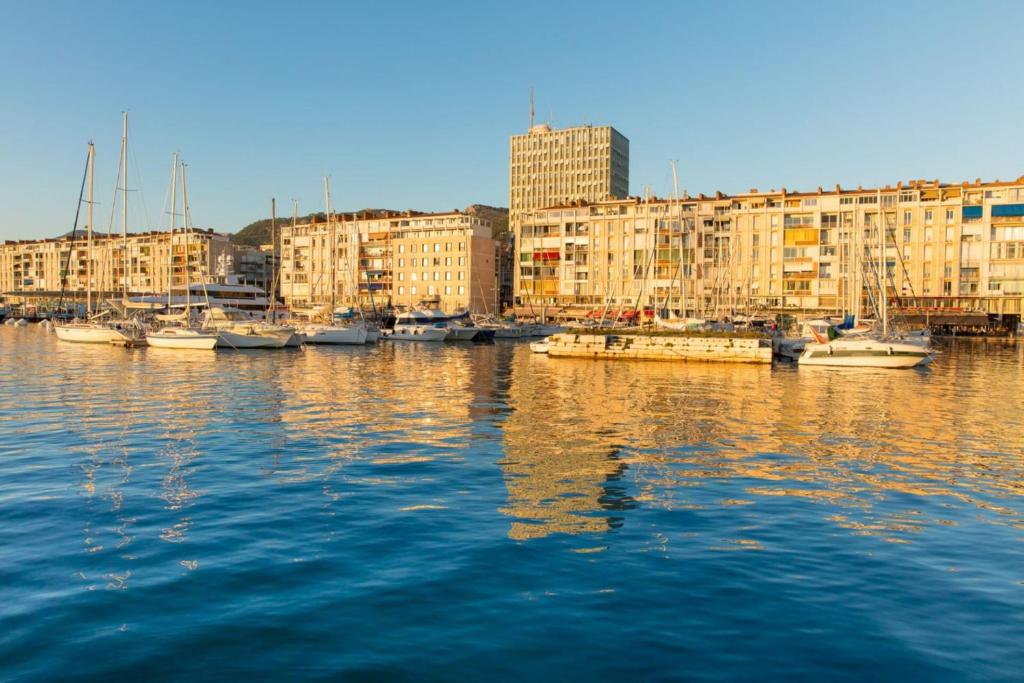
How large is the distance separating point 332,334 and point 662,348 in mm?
32641

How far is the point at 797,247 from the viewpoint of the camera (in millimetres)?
114250

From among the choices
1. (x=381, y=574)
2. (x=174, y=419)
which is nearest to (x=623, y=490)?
(x=381, y=574)

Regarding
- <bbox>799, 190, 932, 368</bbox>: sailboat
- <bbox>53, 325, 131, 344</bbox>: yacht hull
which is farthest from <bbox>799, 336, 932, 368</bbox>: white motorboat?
<bbox>53, 325, 131, 344</bbox>: yacht hull

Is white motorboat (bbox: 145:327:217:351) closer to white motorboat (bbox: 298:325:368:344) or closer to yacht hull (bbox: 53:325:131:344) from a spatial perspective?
yacht hull (bbox: 53:325:131:344)

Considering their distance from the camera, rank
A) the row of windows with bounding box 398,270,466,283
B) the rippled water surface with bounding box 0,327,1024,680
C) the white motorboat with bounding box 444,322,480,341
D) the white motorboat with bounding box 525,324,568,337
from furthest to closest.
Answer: the row of windows with bounding box 398,270,466,283 < the white motorboat with bounding box 525,324,568,337 < the white motorboat with bounding box 444,322,480,341 < the rippled water surface with bounding box 0,327,1024,680

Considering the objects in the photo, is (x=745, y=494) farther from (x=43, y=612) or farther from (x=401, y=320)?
(x=401, y=320)

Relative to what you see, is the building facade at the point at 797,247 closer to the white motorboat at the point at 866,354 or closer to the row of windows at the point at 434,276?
the row of windows at the point at 434,276

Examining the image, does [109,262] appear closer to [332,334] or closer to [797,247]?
[332,334]

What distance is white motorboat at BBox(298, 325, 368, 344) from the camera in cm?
7369

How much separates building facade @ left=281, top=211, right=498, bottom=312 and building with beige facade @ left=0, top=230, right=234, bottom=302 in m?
17.4

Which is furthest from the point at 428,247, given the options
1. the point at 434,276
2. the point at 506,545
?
the point at 506,545

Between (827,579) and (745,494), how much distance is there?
16.4 feet

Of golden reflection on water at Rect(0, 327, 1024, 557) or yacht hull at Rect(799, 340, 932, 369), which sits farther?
yacht hull at Rect(799, 340, 932, 369)

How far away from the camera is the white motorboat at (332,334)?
73.7 meters
